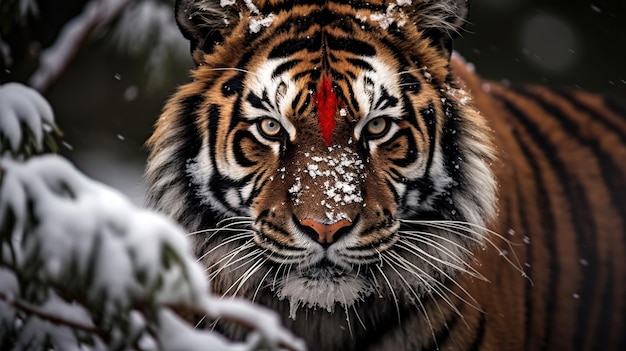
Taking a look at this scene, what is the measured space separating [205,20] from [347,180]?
0.70 meters

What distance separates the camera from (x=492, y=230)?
2637 mm

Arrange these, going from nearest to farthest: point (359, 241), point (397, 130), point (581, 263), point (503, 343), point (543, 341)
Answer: point (359, 241)
point (397, 130)
point (503, 343)
point (543, 341)
point (581, 263)

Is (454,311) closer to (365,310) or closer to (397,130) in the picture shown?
(365,310)

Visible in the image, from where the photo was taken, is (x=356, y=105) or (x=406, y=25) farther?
(x=406, y=25)

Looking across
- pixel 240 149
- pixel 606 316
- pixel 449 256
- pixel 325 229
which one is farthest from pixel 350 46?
pixel 606 316

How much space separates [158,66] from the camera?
13.9 feet

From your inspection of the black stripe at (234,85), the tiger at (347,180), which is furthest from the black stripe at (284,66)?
the black stripe at (234,85)

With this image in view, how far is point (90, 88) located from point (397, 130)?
5026 mm

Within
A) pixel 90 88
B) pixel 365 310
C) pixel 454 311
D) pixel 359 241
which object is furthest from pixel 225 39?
pixel 90 88

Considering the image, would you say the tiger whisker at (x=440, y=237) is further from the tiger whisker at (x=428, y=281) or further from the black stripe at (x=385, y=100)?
the black stripe at (x=385, y=100)

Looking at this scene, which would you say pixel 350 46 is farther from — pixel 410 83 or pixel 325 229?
pixel 325 229

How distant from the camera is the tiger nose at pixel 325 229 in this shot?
2.09 m

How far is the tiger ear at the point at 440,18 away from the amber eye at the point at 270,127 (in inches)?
22.8

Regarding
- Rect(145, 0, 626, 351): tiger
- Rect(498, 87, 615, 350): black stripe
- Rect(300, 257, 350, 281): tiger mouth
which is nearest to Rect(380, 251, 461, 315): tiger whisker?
Rect(145, 0, 626, 351): tiger
